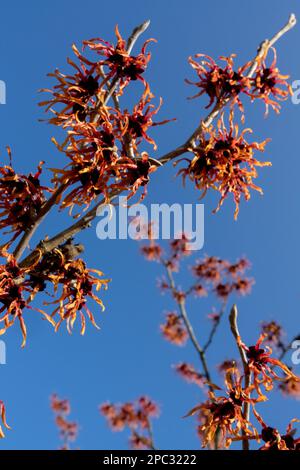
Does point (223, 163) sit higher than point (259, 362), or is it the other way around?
point (223, 163)

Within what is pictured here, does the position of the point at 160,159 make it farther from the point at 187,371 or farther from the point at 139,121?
the point at 187,371

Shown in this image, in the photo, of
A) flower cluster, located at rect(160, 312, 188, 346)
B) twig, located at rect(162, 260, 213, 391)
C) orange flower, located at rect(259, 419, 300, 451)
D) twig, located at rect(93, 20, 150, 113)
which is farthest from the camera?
flower cluster, located at rect(160, 312, 188, 346)

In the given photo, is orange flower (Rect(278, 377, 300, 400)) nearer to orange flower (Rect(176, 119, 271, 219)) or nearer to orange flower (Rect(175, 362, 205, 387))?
orange flower (Rect(175, 362, 205, 387))

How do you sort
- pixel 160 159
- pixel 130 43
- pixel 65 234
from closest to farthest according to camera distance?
pixel 65 234
pixel 160 159
pixel 130 43

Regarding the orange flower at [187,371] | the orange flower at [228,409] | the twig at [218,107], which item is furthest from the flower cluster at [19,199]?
the orange flower at [187,371]

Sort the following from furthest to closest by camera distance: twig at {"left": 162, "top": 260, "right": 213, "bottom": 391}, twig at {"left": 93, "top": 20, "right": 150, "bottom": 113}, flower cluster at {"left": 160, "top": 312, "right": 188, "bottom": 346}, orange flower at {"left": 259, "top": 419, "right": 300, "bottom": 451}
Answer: flower cluster at {"left": 160, "top": 312, "right": 188, "bottom": 346} → twig at {"left": 162, "top": 260, "right": 213, "bottom": 391} → twig at {"left": 93, "top": 20, "right": 150, "bottom": 113} → orange flower at {"left": 259, "top": 419, "right": 300, "bottom": 451}

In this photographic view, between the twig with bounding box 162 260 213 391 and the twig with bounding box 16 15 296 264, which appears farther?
the twig with bounding box 162 260 213 391

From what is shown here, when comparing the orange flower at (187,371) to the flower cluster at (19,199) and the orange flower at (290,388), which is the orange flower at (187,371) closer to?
the orange flower at (290,388)

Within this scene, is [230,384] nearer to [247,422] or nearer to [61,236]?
[247,422]

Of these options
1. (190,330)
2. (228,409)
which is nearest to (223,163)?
(228,409)

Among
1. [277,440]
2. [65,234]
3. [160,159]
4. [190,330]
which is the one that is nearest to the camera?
[277,440]

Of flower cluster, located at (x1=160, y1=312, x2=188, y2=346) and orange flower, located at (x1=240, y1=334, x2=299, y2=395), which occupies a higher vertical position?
flower cluster, located at (x1=160, y1=312, x2=188, y2=346)

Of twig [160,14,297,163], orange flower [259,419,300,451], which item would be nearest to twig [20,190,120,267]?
twig [160,14,297,163]
